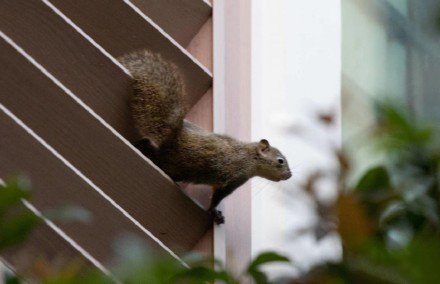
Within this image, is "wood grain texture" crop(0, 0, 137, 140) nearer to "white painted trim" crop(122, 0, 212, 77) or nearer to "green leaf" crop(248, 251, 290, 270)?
"white painted trim" crop(122, 0, 212, 77)

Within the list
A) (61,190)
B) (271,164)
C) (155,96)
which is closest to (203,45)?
(155,96)

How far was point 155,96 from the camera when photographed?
101 inches

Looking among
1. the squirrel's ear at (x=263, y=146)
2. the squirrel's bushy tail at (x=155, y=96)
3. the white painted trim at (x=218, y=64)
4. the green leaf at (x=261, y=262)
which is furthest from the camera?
the squirrel's ear at (x=263, y=146)

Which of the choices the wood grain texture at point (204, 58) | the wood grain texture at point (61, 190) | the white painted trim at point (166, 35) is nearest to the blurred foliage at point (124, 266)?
the wood grain texture at point (61, 190)

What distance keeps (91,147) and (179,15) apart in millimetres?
593

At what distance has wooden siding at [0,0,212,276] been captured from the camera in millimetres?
1663

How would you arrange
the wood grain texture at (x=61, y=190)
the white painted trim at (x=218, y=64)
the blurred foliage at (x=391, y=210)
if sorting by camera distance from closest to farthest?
1. the blurred foliage at (x=391, y=210)
2. the wood grain texture at (x=61, y=190)
3. the white painted trim at (x=218, y=64)

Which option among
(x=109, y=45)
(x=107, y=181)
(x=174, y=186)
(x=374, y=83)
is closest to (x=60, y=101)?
(x=107, y=181)

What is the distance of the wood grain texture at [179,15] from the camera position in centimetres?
231

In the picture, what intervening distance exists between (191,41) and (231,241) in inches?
18.6

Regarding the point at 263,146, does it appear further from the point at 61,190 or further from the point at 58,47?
the point at 61,190

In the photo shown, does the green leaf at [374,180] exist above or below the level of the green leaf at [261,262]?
above

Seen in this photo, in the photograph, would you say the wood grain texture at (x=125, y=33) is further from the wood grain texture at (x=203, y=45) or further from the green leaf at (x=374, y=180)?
the green leaf at (x=374, y=180)

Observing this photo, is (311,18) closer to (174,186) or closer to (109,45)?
(109,45)
